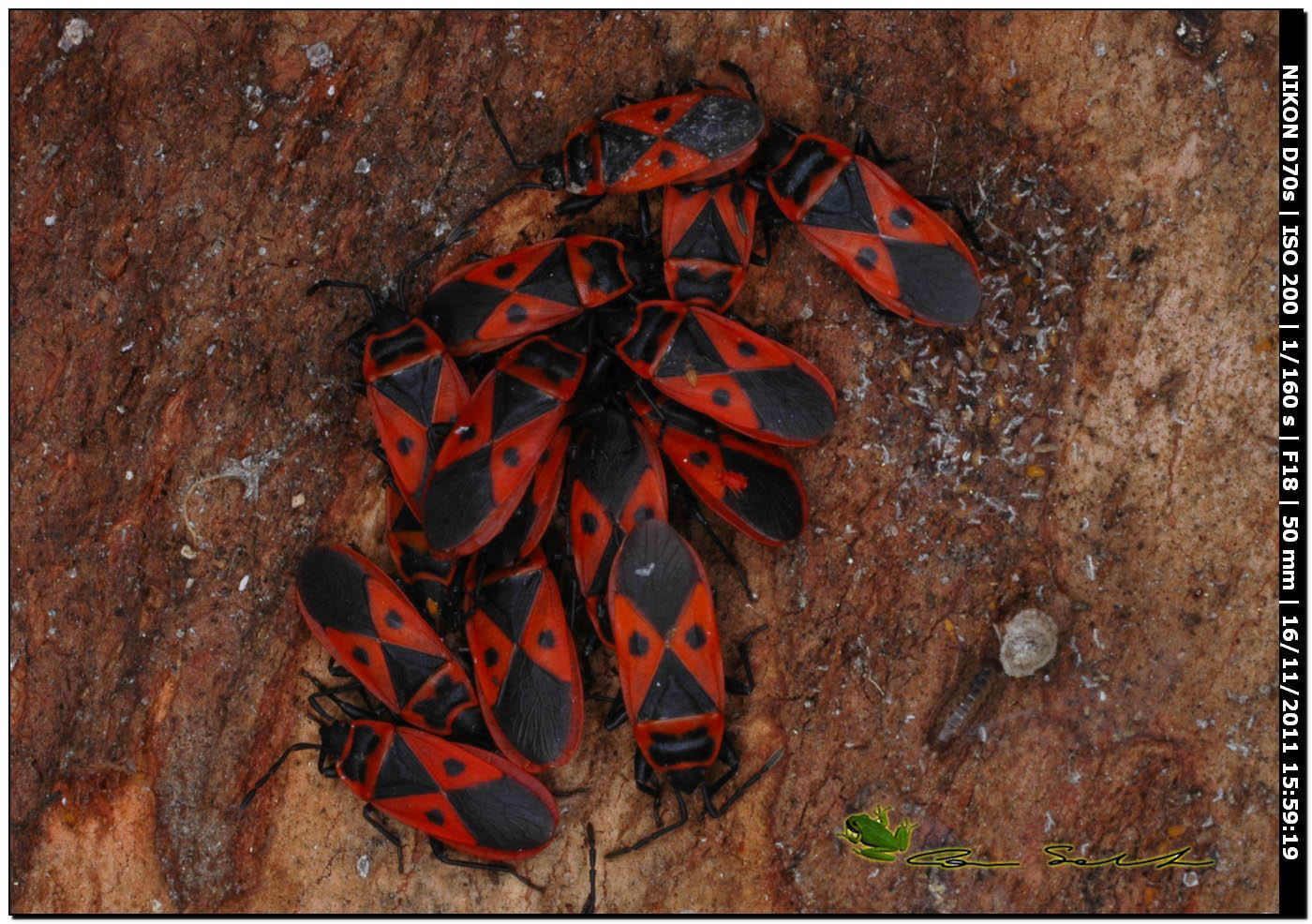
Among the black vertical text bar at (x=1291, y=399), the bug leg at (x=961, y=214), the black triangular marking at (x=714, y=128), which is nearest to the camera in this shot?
the black vertical text bar at (x=1291, y=399)

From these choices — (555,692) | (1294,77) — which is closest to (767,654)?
(555,692)

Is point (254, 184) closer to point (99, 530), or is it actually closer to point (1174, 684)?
point (99, 530)

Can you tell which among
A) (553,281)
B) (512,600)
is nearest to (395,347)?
(553,281)

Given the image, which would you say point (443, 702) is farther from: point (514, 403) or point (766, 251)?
point (766, 251)

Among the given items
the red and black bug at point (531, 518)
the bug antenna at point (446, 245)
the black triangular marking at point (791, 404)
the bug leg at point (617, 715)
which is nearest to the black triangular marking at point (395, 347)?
the bug antenna at point (446, 245)

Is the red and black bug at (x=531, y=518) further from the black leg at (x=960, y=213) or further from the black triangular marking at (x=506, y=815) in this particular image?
the black leg at (x=960, y=213)

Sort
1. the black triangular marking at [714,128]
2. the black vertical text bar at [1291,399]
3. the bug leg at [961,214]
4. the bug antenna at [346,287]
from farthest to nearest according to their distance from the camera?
the bug antenna at [346,287]
the bug leg at [961,214]
the black triangular marking at [714,128]
the black vertical text bar at [1291,399]

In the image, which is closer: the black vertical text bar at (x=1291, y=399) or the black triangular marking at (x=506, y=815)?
the black vertical text bar at (x=1291, y=399)

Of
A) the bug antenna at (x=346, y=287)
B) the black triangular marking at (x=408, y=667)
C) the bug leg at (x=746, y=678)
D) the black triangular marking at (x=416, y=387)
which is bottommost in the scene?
the bug leg at (x=746, y=678)
